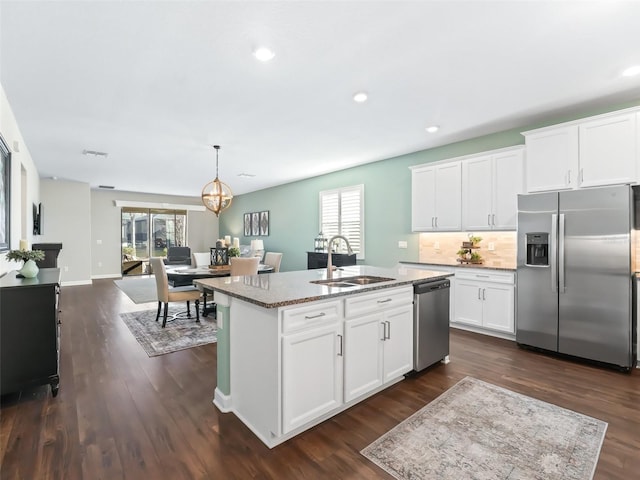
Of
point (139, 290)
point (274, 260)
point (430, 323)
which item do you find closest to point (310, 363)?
point (430, 323)

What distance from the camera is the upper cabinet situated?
3.18 meters

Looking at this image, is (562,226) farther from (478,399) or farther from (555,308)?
(478,399)

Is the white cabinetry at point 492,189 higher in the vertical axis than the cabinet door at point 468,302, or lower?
higher

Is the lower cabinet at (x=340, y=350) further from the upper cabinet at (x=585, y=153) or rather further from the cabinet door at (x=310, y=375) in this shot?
the upper cabinet at (x=585, y=153)

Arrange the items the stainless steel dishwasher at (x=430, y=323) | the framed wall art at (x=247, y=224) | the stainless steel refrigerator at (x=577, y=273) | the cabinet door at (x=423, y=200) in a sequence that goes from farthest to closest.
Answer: the framed wall art at (x=247, y=224), the cabinet door at (x=423, y=200), the stainless steel refrigerator at (x=577, y=273), the stainless steel dishwasher at (x=430, y=323)

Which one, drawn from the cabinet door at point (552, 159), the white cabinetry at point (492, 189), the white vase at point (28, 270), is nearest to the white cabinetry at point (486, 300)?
the white cabinetry at point (492, 189)

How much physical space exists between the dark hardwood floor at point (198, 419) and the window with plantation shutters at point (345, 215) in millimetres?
3136

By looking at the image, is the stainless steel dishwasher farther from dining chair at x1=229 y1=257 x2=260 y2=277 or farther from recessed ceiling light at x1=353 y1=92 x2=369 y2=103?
dining chair at x1=229 y1=257 x2=260 y2=277

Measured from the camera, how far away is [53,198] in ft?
26.2

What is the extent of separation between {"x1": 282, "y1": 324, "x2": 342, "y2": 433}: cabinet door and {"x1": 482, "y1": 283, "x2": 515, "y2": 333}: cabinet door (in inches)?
108

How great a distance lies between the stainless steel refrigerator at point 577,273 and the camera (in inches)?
123

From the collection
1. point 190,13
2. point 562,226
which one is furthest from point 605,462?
point 190,13

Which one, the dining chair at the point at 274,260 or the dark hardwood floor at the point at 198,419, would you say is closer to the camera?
the dark hardwood floor at the point at 198,419

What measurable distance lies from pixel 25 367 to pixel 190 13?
9.30ft
